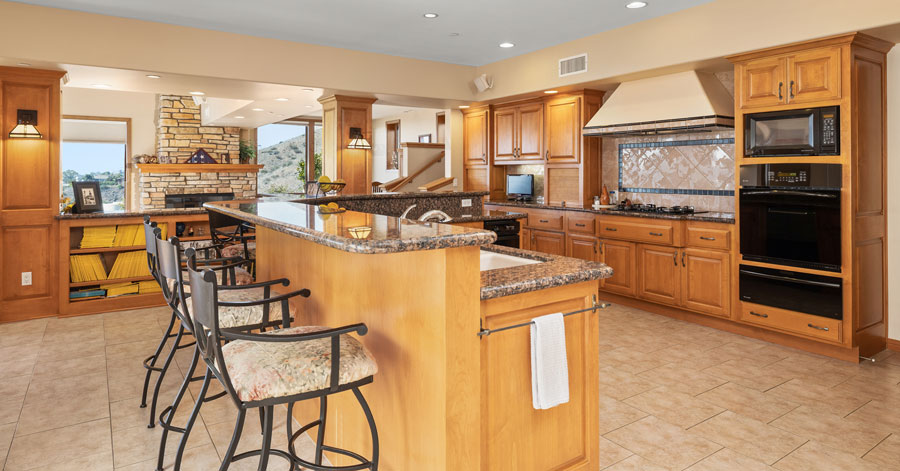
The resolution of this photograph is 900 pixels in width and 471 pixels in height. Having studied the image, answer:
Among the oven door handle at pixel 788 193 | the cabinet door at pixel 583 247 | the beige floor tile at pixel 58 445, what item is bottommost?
the beige floor tile at pixel 58 445

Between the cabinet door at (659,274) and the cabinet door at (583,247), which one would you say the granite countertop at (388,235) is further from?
the cabinet door at (583,247)

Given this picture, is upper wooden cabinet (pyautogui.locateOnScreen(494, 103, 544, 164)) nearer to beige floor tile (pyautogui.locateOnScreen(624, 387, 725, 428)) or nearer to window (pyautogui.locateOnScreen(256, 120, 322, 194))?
beige floor tile (pyautogui.locateOnScreen(624, 387, 725, 428))

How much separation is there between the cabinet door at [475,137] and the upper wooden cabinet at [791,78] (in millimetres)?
3507

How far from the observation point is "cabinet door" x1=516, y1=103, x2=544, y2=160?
6.62 m

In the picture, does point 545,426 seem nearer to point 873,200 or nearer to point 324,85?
point 873,200

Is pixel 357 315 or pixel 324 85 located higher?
pixel 324 85

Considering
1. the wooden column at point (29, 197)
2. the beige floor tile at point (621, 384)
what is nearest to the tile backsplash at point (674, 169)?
the beige floor tile at point (621, 384)

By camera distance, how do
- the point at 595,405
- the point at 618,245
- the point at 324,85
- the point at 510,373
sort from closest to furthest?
the point at 510,373
the point at 595,405
the point at 618,245
the point at 324,85

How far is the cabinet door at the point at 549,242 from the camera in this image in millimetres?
6154

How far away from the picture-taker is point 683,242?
15.8 feet

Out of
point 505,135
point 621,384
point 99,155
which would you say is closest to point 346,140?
point 505,135

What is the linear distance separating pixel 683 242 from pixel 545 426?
3.43 meters

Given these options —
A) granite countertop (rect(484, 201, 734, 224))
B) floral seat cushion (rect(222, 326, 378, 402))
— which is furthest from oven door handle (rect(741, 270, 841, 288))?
floral seat cushion (rect(222, 326, 378, 402))

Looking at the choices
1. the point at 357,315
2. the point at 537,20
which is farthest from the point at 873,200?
the point at 357,315
